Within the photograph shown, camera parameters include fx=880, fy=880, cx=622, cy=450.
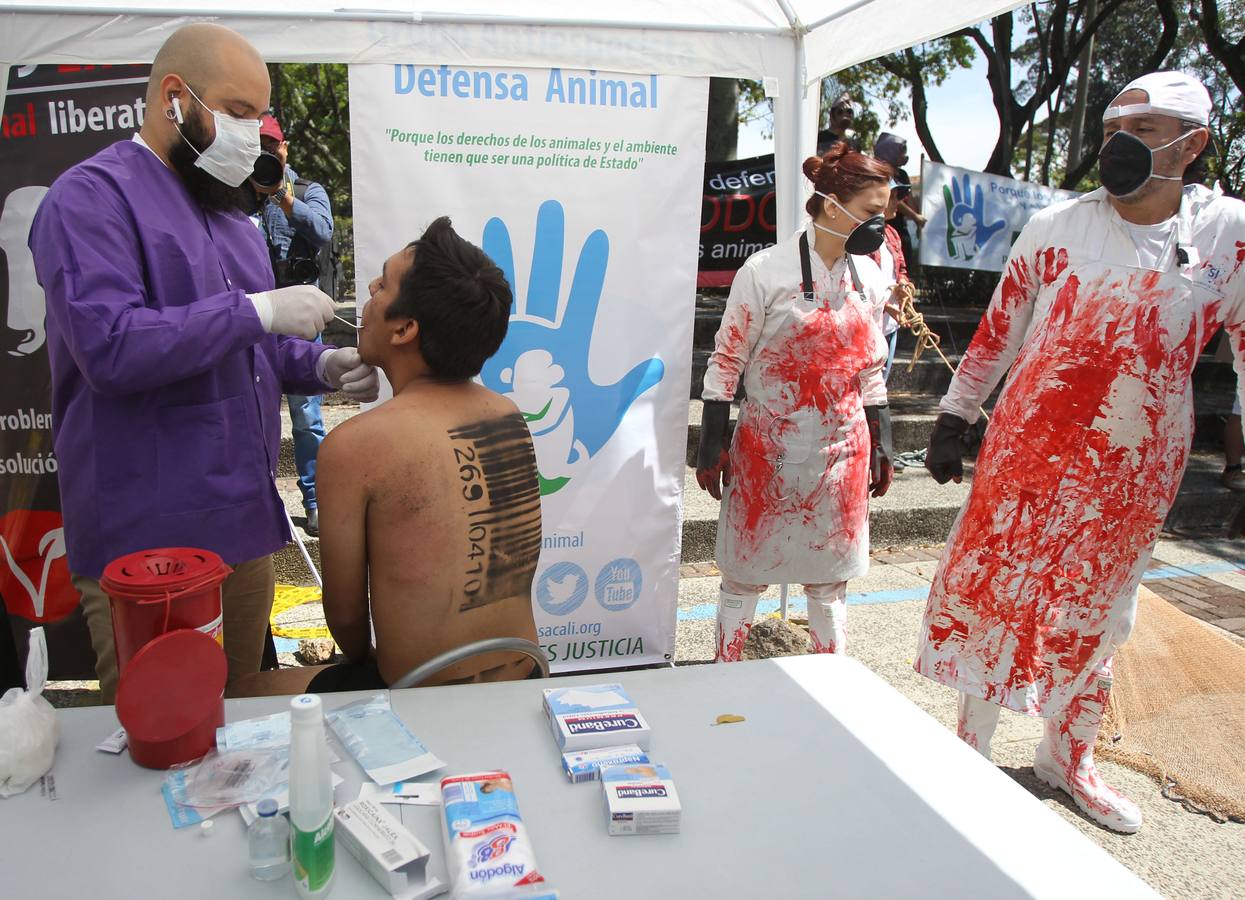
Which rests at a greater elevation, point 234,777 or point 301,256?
point 301,256

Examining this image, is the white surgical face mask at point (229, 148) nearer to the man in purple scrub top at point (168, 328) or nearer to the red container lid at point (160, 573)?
the man in purple scrub top at point (168, 328)

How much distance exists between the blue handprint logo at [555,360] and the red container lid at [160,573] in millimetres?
1683

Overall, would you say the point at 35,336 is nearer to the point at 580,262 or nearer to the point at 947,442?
the point at 580,262

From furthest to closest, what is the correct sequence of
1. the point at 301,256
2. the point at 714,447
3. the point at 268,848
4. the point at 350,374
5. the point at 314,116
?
the point at 314,116, the point at 301,256, the point at 714,447, the point at 350,374, the point at 268,848

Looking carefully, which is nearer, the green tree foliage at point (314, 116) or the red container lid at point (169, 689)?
the red container lid at point (169, 689)

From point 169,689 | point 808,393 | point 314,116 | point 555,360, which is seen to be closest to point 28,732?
point 169,689

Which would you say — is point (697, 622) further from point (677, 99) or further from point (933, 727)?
A: point (933, 727)

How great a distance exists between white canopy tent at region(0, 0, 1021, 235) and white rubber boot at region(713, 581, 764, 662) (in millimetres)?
1319

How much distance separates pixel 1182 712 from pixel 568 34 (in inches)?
125

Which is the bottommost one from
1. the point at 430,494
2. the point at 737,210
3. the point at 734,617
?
the point at 734,617

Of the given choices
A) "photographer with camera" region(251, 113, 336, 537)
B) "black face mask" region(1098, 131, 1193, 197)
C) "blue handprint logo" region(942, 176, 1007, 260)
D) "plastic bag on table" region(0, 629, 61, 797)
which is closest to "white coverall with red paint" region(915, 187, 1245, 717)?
"black face mask" region(1098, 131, 1193, 197)

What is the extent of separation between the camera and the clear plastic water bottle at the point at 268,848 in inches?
44.6

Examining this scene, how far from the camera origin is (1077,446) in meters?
2.40

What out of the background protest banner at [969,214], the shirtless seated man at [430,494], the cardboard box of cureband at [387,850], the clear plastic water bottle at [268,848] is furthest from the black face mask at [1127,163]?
the background protest banner at [969,214]
